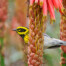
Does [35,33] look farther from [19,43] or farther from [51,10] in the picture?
[19,43]

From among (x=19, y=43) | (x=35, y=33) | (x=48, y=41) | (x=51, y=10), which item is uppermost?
(x=51, y=10)

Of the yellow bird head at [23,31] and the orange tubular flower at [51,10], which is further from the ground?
the orange tubular flower at [51,10]

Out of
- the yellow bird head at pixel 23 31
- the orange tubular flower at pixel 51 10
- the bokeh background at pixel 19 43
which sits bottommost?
the bokeh background at pixel 19 43

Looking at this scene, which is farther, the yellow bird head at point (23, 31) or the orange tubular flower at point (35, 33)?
the yellow bird head at point (23, 31)

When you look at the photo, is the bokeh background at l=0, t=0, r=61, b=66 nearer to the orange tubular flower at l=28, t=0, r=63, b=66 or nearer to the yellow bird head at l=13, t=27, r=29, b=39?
the yellow bird head at l=13, t=27, r=29, b=39

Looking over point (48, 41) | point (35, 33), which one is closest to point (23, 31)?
point (48, 41)

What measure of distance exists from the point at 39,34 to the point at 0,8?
45 centimetres

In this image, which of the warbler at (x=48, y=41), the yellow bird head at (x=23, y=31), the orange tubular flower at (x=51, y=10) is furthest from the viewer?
the yellow bird head at (x=23, y=31)

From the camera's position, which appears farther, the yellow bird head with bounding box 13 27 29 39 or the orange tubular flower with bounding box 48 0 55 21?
the yellow bird head with bounding box 13 27 29 39

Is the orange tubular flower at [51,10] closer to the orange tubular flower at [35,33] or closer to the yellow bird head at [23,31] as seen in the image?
the orange tubular flower at [35,33]

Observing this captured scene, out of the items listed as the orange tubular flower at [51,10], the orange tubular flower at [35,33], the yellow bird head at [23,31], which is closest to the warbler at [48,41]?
the yellow bird head at [23,31]

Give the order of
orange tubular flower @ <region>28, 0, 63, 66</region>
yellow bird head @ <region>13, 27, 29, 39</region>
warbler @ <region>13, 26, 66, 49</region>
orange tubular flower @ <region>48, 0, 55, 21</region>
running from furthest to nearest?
yellow bird head @ <region>13, 27, 29, 39</region>
warbler @ <region>13, 26, 66, 49</region>
orange tubular flower @ <region>28, 0, 63, 66</region>
orange tubular flower @ <region>48, 0, 55, 21</region>

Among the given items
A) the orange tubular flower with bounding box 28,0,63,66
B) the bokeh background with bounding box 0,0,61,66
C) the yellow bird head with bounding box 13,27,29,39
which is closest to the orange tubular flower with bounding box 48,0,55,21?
the orange tubular flower with bounding box 28,0,63,66

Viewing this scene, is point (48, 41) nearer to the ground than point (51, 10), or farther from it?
nearer to the ground
